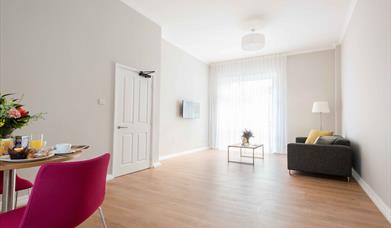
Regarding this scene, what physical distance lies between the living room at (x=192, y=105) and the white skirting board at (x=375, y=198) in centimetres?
3

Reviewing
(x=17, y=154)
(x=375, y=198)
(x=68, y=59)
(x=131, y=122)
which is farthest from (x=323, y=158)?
(x=68, y=59)

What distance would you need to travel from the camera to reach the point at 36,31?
2664mm

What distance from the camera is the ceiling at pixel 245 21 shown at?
383 centimetres

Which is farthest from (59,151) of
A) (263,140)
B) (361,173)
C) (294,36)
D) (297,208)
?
(263,140)

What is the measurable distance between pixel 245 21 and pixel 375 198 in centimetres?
365

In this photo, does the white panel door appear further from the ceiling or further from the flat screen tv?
the flat screen tv

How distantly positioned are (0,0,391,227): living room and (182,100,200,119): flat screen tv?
6 cm

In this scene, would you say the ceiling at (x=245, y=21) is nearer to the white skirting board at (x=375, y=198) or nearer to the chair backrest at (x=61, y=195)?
the white skirting board at (x=375, y=198)

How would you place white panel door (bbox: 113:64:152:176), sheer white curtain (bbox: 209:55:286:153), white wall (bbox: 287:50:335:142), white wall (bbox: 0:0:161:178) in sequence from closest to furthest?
white wall (bbox: 0:0:161:178) → white panel door (bbox: 113:64:152:176) → white wall (bbox: 287:50:335:142) → sheer white curtain (bbox: 209:55:286:153)

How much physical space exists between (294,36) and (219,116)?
339 cm

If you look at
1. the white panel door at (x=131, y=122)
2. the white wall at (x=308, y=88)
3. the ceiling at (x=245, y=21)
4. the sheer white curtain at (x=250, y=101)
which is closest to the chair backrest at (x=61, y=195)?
the white panel door at (x=131, y=122)

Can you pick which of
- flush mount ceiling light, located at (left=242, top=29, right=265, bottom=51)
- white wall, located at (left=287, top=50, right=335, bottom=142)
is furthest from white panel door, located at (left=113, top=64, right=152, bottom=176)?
white wall, located at (left=287, top=50, right=335, bottom=142)

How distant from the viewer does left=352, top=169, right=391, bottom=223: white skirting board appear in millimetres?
2187

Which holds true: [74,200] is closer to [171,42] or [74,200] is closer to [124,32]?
[124,32]
